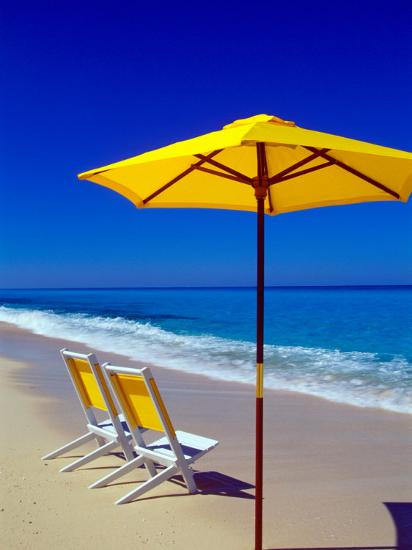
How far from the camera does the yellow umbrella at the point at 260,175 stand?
3073 millimetres

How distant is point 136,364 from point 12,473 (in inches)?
315

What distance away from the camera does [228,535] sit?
363 centimetres

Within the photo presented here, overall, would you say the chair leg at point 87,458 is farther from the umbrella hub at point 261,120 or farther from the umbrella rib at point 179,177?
the umbrella hub at point 261,120

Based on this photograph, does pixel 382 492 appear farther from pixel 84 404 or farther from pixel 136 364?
pixel 136 364

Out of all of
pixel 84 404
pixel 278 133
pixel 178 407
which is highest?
pixel 278 133

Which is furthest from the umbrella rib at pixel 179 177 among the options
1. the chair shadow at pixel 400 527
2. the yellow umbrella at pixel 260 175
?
the chair shadow at pixel 400 527

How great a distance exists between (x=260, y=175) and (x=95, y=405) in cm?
227

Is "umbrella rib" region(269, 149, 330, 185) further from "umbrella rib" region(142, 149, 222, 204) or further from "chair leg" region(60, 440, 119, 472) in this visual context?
"chair leg" region(60, 440, 119, 472)

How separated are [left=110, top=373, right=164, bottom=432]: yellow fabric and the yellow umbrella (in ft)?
3.06

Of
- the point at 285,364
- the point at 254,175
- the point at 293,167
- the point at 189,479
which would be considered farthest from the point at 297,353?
the point at 293,167

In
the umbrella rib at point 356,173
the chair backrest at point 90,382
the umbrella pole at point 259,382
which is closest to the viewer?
the umbrella pole at point 259,382

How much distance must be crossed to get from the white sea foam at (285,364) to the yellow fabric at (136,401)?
4803 mm

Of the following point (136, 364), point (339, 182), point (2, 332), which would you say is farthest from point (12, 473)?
point (2, 332)

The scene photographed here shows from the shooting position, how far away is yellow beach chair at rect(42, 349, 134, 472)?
14.6ft
